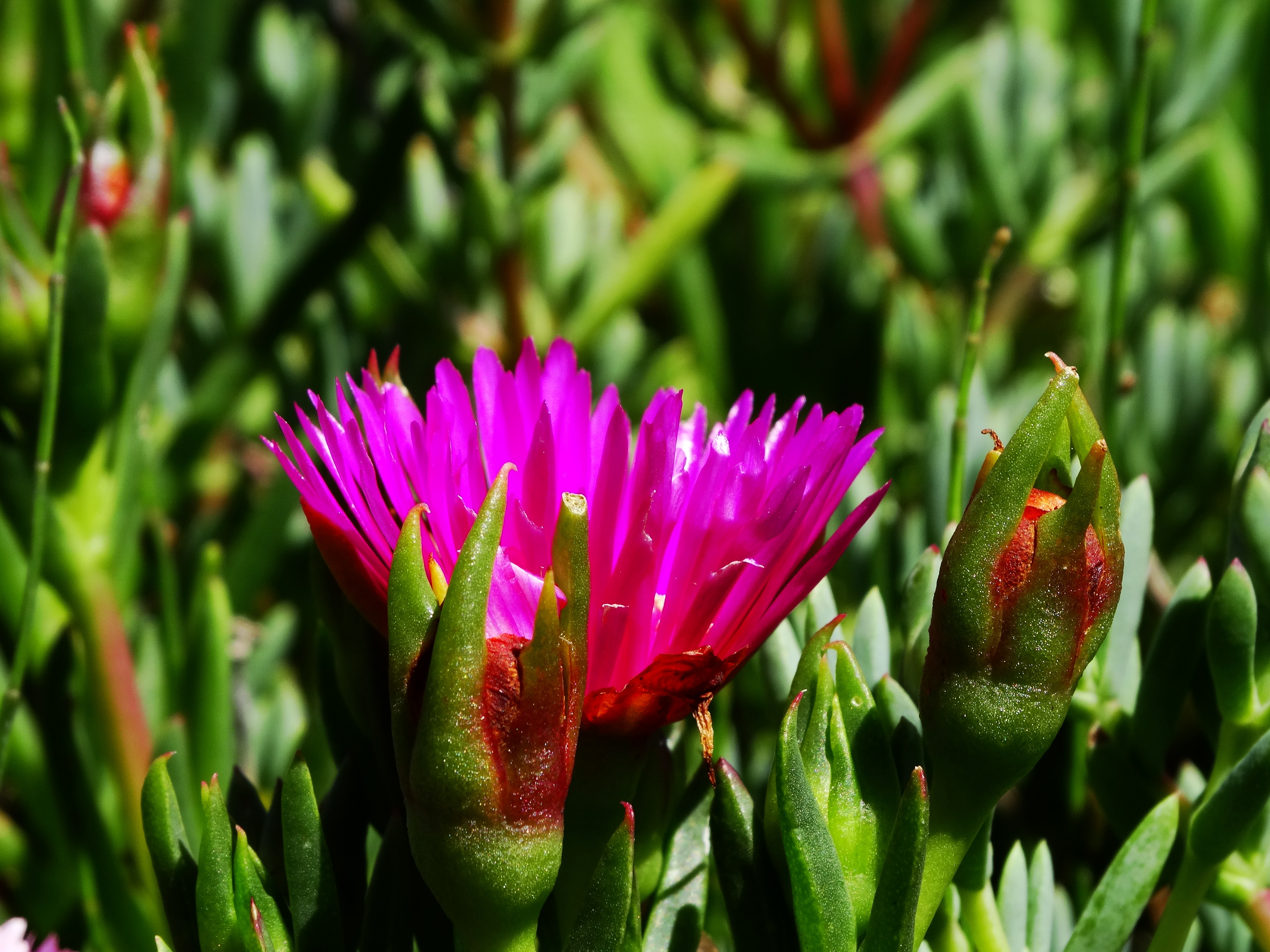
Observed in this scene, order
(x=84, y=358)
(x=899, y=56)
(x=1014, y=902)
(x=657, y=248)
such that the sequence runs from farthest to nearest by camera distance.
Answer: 1. (x=899, y=56)
2. (x=657, y=248)
3. (x=84, y=358)
4. (x=1014, y=902)

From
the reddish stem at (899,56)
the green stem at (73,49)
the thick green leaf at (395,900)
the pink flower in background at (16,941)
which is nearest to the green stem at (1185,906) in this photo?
the thick green leaf at (395,900)

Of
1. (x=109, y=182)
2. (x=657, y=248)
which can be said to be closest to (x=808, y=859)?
(x=109, y=182)

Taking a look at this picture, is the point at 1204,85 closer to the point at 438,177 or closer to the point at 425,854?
the point at 438,177

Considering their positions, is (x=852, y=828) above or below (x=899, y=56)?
below

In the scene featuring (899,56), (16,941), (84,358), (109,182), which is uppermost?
(899,56)

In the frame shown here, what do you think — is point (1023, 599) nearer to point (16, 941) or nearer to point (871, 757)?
point (871, 757)
